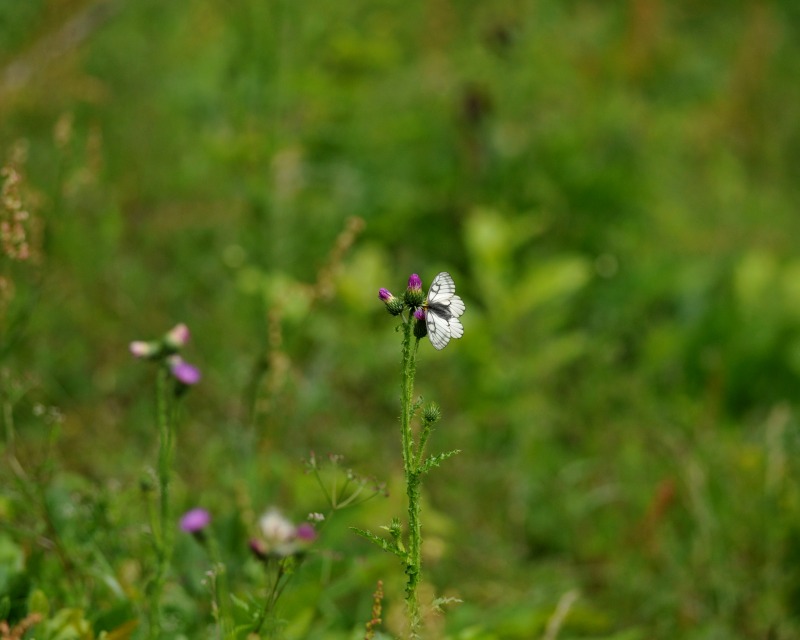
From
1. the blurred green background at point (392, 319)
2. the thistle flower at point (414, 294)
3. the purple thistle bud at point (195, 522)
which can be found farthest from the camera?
the blurred green background at point (392, 319)

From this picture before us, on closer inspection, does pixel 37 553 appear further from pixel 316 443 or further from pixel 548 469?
pixel 548 469

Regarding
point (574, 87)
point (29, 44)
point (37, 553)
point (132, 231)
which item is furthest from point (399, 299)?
point (574, 87)

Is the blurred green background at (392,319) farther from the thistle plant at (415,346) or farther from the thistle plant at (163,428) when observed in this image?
the thistle plant at (415,346)

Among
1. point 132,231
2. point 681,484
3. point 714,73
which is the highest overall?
point 714,73

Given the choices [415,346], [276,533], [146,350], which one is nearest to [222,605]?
[276,533]

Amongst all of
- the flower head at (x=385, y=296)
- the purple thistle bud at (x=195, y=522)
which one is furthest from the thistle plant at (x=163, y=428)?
the flower head at (x=385, y=296)

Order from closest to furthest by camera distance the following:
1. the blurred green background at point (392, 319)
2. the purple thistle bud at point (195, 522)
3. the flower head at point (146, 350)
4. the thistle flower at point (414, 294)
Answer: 1. the thistle flower at point (414, 294)
2. the flower head at point (146, 350)
3. the purple thistle bud at point (195, 522)
4. the blurred green background at point (392, 319)

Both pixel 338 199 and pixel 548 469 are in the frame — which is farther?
pixel 338 199

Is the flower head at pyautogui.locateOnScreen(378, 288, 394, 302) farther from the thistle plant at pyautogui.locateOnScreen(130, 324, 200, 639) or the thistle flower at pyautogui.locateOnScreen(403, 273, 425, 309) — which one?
the thistle plant at pyautogui.locateOnScreen(130, 324, 200, 639)
